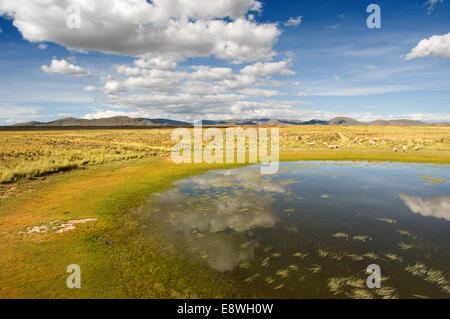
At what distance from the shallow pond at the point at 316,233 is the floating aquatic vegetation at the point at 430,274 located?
2cm

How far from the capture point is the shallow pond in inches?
200

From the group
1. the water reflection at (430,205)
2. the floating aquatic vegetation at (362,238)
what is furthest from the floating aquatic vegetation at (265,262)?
the water reflection at (430,205)

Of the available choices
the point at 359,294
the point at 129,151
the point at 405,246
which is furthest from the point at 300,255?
the point at 129,151

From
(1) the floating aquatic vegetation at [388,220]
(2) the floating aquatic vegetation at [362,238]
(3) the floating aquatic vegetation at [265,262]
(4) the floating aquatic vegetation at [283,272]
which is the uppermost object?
(1) the floating aquatic vegetation at [388,220]

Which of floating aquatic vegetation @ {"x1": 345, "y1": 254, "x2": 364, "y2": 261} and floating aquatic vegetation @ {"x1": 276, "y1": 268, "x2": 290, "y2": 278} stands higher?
floating aquatic vegetation @ {"x1": 345, "y1": 254, "x2": 364, "y2": 261}

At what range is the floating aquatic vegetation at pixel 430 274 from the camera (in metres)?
4.93

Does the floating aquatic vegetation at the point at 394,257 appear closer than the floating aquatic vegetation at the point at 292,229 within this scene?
Yes

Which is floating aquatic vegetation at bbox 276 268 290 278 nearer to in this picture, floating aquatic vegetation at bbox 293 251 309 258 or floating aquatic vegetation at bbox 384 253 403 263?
floating aquatic vegetation at bbox 293 251 309 258

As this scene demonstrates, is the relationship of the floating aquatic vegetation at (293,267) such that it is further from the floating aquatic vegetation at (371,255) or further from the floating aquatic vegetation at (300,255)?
the floating aquatic vegetation at (371,255)

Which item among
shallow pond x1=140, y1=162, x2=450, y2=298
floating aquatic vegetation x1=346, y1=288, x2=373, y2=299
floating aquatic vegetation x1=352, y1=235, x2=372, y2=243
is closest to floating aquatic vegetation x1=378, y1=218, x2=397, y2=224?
shallow pond x1=140, y1=162, x2=450, y2=298

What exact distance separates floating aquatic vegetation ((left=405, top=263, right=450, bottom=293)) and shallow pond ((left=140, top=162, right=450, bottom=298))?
0.06ft

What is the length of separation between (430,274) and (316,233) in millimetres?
2707

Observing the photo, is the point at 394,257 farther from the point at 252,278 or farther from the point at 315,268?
the point at 252,278
